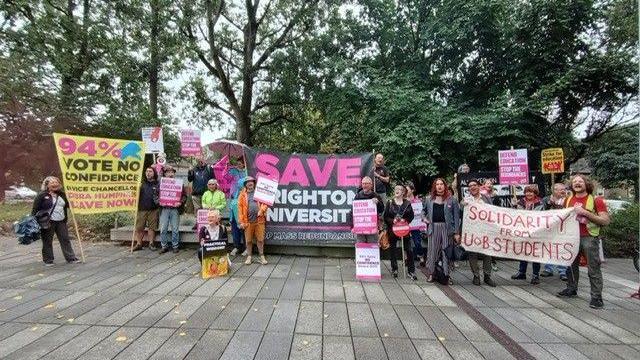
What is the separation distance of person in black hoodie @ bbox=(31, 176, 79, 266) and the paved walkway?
0.45 metres

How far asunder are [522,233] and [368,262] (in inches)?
105

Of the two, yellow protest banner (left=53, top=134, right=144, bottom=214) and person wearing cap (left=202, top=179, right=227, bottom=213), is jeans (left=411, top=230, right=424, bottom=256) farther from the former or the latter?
yellow protest banner (left=53, top=134, right=144, bottom=214)

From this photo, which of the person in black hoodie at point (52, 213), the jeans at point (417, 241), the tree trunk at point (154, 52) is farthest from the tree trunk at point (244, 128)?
the jeans at point (417, 241)

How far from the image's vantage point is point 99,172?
786 cm

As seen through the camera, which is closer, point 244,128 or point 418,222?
point 418,222

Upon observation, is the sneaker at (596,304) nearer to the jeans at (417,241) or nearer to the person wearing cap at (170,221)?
the jeans at (417,241)

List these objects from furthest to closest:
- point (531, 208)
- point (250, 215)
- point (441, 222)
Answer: point (250, 215), point (531, 208), point (441, 222)

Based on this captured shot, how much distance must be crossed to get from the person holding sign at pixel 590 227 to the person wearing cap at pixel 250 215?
5485 millimetres

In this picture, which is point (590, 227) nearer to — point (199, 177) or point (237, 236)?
point (237, 236)

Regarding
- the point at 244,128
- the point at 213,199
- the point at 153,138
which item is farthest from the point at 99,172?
the point at 244,128

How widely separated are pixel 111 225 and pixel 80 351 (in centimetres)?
792

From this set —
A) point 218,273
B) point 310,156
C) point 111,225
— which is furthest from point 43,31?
point 218,273

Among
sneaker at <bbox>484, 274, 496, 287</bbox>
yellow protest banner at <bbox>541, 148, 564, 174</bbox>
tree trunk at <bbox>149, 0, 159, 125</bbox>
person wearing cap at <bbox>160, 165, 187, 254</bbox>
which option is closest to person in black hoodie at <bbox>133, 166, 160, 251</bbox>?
person wearing cap at <bbox>160, 165, 187, 254</bbox>

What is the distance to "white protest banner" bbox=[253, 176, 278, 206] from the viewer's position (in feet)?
24.3
